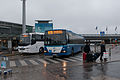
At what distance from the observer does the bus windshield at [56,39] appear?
724 inches

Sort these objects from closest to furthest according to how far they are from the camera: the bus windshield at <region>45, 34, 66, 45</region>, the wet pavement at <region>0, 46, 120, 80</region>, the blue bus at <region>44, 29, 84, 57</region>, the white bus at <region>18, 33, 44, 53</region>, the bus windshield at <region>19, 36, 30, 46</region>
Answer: the wet pavement at <region>0, 46, 120, 80</region>, the blue bus at <region>44, 29, 84, 57</region>, the bus windshield at <region>45, 34, 66, 45</region>, the white bus at <region>18, 33, 44, 53</region>, the bus windshield at <region>19, 36, 30, 46</region>

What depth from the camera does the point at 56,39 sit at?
1856cm

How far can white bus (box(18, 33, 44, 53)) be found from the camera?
2378cm

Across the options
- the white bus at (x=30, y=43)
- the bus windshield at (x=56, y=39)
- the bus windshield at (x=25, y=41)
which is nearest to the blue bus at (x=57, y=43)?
the bus windshield at (x=56, y=39)

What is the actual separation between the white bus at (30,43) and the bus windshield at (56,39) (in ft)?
19.9

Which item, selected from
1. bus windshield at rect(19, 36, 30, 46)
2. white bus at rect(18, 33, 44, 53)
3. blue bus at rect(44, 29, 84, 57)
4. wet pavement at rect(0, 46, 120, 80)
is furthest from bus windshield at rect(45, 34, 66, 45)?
bus windshield at rect(19, 36, 30, 46)

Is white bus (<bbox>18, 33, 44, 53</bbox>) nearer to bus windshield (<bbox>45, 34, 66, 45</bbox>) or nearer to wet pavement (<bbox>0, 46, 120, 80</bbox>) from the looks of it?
bus windshield (<bbox>45, 34, 66, 45</bbox>)

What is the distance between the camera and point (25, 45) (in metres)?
23.8

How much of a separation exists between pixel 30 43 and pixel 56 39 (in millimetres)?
7018

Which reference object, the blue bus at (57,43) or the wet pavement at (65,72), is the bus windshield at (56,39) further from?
the wet pavement at (65,72)

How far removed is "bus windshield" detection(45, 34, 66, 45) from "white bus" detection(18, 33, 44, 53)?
6.06 m

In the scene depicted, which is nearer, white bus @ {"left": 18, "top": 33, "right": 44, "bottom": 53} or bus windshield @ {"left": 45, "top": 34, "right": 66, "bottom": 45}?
bus windshield @ {"left": 45, "top": 34, "right": 66, "bottom": 45}

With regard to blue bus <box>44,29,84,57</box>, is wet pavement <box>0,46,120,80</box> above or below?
below

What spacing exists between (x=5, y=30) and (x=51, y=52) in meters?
66.3
